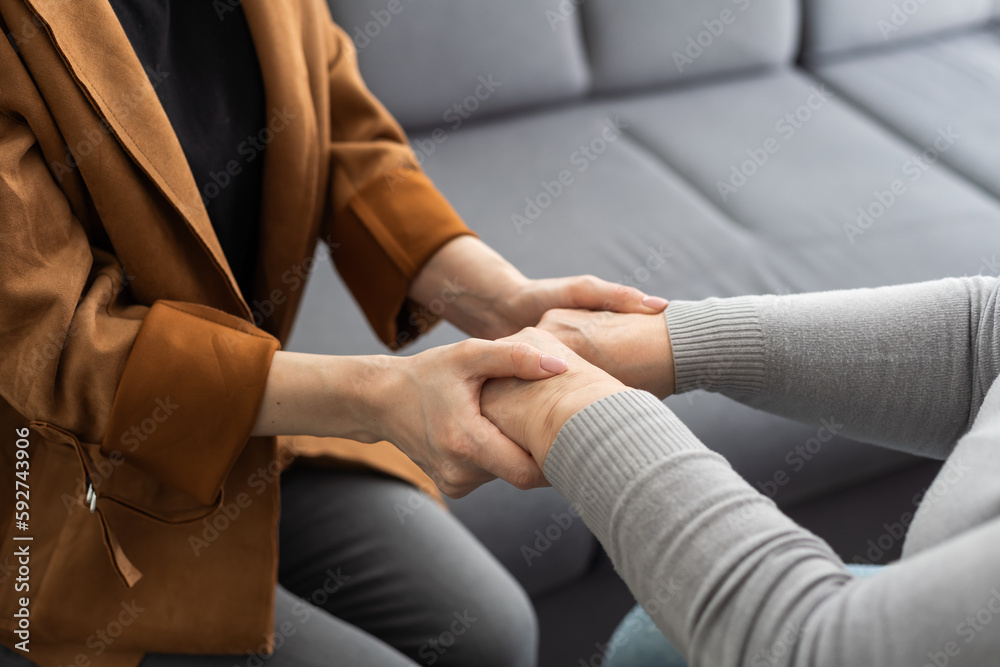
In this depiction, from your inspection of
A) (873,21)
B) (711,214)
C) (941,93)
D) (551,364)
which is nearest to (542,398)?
(551,364)

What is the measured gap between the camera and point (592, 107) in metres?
1.87

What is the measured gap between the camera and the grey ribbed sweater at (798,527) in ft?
1.47

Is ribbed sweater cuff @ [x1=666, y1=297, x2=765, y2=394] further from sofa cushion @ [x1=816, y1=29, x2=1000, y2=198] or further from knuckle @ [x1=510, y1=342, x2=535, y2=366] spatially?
A: sofa cushion @ [x1=816, y1=29, x2=1000, y2=198]

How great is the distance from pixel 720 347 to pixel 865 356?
0.14 meters

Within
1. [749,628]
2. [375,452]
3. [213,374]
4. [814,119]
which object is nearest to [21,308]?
[213,374]

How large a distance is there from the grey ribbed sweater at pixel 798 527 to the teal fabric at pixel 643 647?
0.68 ft

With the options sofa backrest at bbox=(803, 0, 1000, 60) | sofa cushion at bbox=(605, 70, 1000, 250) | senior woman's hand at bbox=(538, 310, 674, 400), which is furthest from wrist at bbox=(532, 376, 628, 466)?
sofa backrest at bbox=(803, 0, 1000, 60)

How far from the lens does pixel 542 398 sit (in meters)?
0.74

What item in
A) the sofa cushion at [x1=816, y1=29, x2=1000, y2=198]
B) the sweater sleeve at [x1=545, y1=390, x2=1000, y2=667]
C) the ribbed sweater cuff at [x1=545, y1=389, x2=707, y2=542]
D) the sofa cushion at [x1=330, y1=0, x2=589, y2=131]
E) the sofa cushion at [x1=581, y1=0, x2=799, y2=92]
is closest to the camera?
the sweater sleeve at [x1=545, y1=390, x2=1000, y2=667]

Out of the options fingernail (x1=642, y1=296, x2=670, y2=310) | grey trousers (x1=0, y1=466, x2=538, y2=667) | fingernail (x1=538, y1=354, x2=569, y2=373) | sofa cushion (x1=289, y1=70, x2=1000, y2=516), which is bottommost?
grey trousers (x1=0, y1=466, x2=538, y2=667)

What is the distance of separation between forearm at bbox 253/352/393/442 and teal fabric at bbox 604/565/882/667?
37 cm

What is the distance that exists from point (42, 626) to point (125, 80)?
56cm

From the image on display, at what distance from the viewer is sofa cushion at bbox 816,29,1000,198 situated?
1.76 m

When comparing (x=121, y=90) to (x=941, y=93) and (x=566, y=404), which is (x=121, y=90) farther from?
(x=941, y=93)
